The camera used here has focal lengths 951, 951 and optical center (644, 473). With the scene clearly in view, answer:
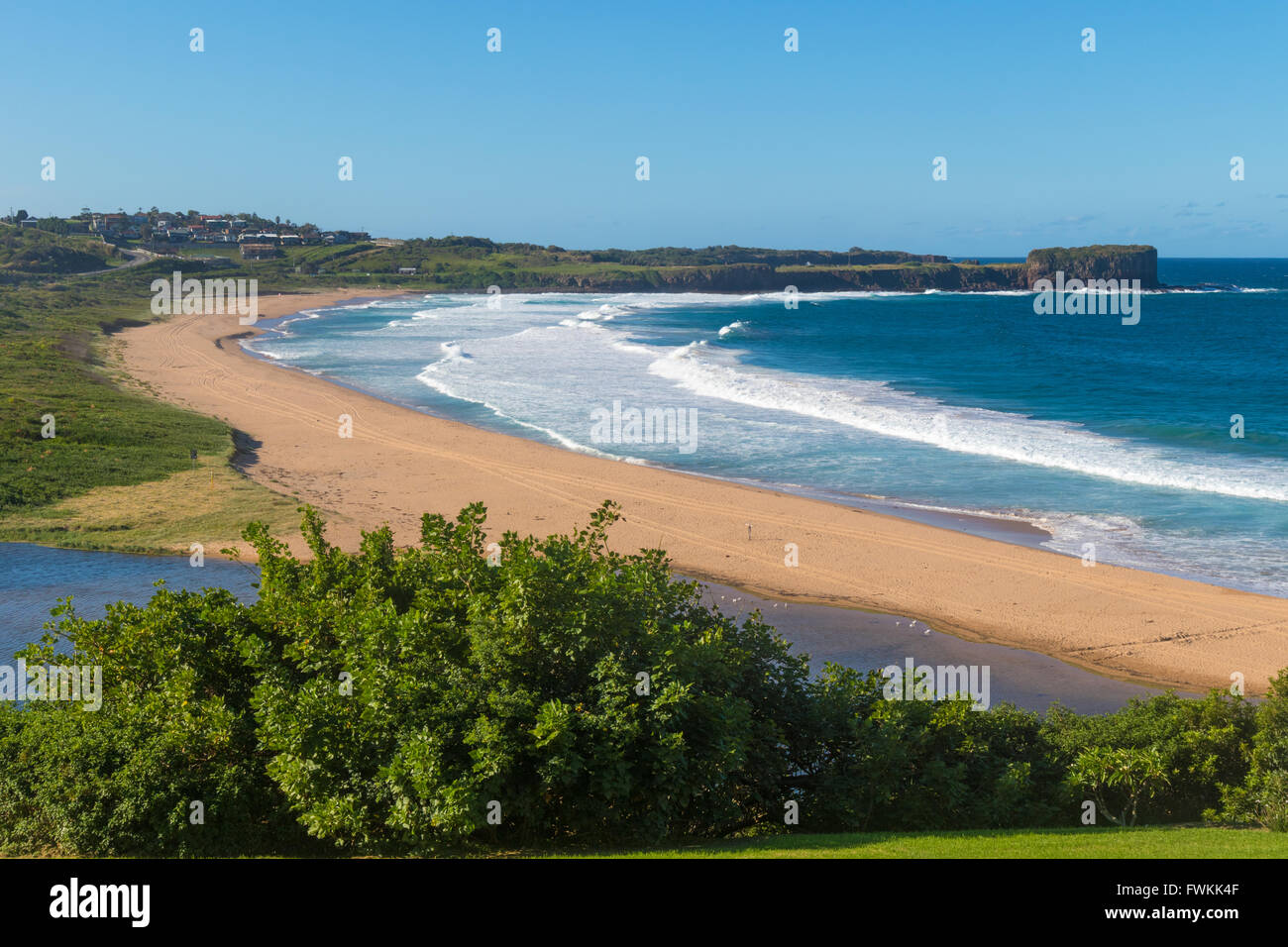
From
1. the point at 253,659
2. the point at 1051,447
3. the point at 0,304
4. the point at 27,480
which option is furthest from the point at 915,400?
the point at 0,304

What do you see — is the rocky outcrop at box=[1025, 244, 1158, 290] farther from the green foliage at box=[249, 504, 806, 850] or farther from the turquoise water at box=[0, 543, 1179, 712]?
the green foliage at box=[249, 504, 806, 850]

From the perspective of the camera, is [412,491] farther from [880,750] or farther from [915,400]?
[915,400]

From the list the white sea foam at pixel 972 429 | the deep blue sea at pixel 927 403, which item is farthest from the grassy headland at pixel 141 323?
the white sea foam at pixel 972 429

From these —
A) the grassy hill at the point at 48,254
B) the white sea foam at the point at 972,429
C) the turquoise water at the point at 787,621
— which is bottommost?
the turquoise water at the point at 787,621

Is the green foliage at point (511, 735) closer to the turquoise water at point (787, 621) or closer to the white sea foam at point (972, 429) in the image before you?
the turquoise water at point (787, 621)

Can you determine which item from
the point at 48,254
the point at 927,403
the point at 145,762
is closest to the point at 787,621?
the point at 145,762

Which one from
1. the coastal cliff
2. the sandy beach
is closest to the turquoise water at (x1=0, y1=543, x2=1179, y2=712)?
the sandy beach
